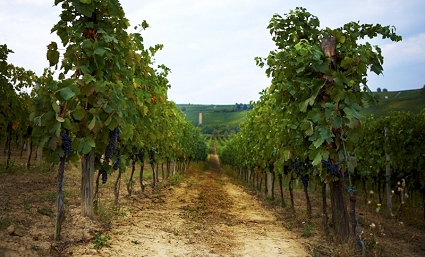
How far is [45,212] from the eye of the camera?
6.39 metres

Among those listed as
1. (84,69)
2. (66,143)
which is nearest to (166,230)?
(66,143)

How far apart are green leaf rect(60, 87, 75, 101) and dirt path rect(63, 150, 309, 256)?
2.17m

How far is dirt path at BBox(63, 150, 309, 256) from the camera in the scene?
5.36 metres

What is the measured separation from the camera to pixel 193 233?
6.74 metres

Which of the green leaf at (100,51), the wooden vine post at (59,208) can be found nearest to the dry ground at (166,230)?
the wooden vine post at (59,208)

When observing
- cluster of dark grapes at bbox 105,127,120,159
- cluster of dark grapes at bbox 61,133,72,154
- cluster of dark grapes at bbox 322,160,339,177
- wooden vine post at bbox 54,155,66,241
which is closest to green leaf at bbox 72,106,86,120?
cluster of dark grapes at bbox 61,133,72,154

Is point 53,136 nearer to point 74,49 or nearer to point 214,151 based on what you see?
point 74,49

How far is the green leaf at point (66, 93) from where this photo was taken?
14.8 feet

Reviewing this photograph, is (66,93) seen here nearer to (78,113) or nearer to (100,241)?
(78,113)

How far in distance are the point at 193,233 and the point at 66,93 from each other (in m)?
3.80

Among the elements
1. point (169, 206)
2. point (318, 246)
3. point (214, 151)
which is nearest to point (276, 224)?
point (318, 246)

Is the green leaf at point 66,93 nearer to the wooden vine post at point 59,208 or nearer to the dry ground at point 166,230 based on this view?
the wooden vine post at point 59,208

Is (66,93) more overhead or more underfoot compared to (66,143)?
more overhead

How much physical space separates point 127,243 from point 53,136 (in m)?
2.12
